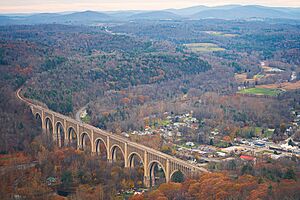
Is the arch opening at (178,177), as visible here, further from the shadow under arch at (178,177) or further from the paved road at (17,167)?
→ the paved road at (17,167)

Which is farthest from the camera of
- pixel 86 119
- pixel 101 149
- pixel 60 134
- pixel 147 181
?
pixel 86 119

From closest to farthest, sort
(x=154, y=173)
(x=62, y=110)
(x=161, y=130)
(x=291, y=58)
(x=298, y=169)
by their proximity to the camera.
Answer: (x=298, y=169) < (x=154, y=173) < (x=161, y=130) < (x=62, y=110) < (x=291, y=58)

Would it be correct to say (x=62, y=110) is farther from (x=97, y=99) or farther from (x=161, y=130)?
(x=161, y=130)

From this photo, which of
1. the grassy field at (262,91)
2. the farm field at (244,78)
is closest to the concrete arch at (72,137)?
the grassy field at (262,91)

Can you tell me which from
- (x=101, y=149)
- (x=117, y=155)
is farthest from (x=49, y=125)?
(x=117, y=155)

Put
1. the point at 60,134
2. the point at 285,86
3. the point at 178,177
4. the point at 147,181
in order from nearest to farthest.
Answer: the point at 178,177
the point at 147,181
the point at 60,134
the point at 285,86

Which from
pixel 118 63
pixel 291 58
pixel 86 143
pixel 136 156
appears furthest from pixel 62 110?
pixel 291 58

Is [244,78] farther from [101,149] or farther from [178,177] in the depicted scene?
[178,177]

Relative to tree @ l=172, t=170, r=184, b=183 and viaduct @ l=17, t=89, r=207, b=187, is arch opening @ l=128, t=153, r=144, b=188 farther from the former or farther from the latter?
tree @ l=172, t=170, r=184, b=183
